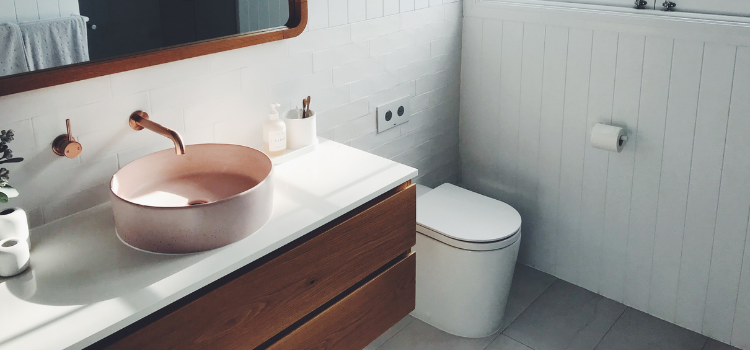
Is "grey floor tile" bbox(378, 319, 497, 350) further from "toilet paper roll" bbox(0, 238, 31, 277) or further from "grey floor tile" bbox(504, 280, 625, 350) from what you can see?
"toilet paper roll" bbox(0, 238, 31, 277)

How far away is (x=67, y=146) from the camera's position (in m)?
1.41

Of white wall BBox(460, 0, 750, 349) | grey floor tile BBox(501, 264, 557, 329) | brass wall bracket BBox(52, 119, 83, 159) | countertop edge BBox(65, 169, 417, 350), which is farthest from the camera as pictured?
grey floor tile BBox(501, 264, 557, 329)

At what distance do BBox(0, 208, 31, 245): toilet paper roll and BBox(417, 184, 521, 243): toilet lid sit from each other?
126 centimetres

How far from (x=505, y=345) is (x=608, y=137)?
2.70 ft

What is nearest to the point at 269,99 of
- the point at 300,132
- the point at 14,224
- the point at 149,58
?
the point at 300,132

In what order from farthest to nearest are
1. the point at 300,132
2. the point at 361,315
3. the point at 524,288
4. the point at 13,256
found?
1. the point at 524,288
2. the point at 300,132
3. the point at 361,315
4. the point at 13,256

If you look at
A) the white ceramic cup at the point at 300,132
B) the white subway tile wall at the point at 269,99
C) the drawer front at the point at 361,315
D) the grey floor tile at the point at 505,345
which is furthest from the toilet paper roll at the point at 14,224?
the grey floor tile at the point at 505,345

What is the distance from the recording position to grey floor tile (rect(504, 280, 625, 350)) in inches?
89.9

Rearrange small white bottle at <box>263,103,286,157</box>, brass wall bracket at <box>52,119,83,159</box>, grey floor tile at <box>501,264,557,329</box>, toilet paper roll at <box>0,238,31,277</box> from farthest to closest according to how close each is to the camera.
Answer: grey floor tile at <box>501,264,557,329</box> → small white bottle at <box>263,103,286,157</box> → brass wall bracket at <box>52,119,83,159</box> → toilet paper roll at <box>0,238,31,277</box>

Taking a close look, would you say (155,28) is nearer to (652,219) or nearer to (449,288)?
(449,288)

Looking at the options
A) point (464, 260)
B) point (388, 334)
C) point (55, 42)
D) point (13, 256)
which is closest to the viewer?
point (13, 256)

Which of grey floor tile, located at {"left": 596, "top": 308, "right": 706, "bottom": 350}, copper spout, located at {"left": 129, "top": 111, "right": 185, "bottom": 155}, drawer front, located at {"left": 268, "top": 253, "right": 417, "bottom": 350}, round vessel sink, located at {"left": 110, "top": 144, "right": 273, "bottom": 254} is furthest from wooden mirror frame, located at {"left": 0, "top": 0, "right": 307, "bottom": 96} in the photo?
grey floor tile, located at {"left": 596, "top": 308, "right": 706, "bottom": 350}

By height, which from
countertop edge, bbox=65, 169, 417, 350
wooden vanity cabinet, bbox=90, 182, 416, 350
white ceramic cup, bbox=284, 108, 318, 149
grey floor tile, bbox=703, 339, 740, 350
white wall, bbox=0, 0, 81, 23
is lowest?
grey floor tile, bbox=703, 339, 740, 350

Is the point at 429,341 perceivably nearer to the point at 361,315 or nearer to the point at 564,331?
the point at 564,331
